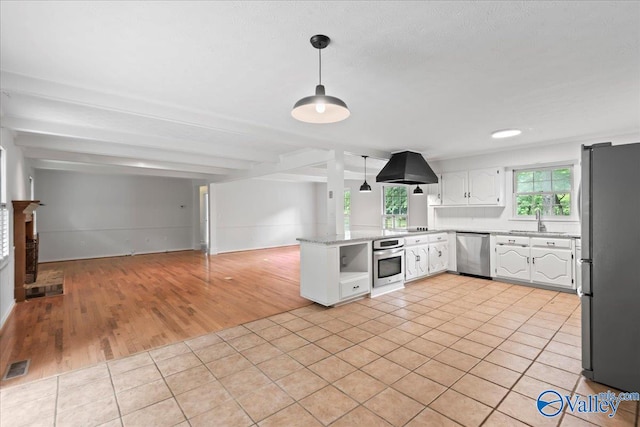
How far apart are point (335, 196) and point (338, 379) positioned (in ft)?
9.78

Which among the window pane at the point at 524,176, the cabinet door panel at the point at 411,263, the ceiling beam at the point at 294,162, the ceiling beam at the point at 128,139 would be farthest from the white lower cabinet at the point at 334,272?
the window pane at the point at 524,176

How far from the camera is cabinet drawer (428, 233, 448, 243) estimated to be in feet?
18.3

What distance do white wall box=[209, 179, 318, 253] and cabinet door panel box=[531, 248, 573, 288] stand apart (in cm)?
779

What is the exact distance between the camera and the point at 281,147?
5.29 metres

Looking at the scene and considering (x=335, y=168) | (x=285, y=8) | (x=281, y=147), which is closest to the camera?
(x=285, y=8)

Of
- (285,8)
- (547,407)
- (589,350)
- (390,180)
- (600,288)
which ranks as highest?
(285,8)

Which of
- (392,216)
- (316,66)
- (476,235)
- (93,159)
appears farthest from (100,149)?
(392,216)

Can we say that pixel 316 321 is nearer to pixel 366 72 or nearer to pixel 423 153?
pixel 366 72

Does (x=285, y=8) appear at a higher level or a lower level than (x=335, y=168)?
higher

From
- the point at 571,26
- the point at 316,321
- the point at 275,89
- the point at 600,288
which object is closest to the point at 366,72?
the point at 275,89

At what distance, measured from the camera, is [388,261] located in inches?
186

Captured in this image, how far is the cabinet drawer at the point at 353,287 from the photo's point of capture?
4.09 m

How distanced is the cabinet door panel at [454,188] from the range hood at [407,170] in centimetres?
110

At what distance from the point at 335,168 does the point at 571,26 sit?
3373 mm
